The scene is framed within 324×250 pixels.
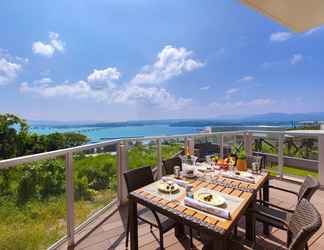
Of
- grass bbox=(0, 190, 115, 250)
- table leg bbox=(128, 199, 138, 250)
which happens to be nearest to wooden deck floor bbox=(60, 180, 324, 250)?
grass bbox=(0, 190, 115, 250)

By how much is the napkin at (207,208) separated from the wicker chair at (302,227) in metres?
0.40

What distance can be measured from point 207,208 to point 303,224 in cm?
64

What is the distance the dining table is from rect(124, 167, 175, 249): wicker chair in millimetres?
187

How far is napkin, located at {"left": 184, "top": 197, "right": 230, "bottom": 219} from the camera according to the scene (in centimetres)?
140

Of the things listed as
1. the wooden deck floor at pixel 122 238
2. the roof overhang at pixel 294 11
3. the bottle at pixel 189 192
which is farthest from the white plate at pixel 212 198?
the roof overhang at pixel 294 11

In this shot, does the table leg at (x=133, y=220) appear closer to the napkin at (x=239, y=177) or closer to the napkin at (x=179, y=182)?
the napkin at (x=179, y=182)

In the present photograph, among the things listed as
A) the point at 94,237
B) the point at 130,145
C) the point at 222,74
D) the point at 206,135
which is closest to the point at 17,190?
the point at 94,237

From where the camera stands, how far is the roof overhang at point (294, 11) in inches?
111

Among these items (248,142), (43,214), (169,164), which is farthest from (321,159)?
(43,214)

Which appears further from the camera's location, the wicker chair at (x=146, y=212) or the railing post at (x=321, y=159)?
the railing post at (x=321, y=159)

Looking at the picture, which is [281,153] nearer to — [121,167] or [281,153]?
[281,153]

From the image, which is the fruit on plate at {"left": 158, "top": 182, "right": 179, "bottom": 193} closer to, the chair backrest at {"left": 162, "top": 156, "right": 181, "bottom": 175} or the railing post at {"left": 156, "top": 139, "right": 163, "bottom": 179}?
the chair backrest at {"left": 162, "top": 156, "right": 181, "bottom": 175}

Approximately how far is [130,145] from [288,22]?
3.56 m

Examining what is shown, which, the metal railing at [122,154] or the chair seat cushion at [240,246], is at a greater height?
the metal railing at [122,154]
